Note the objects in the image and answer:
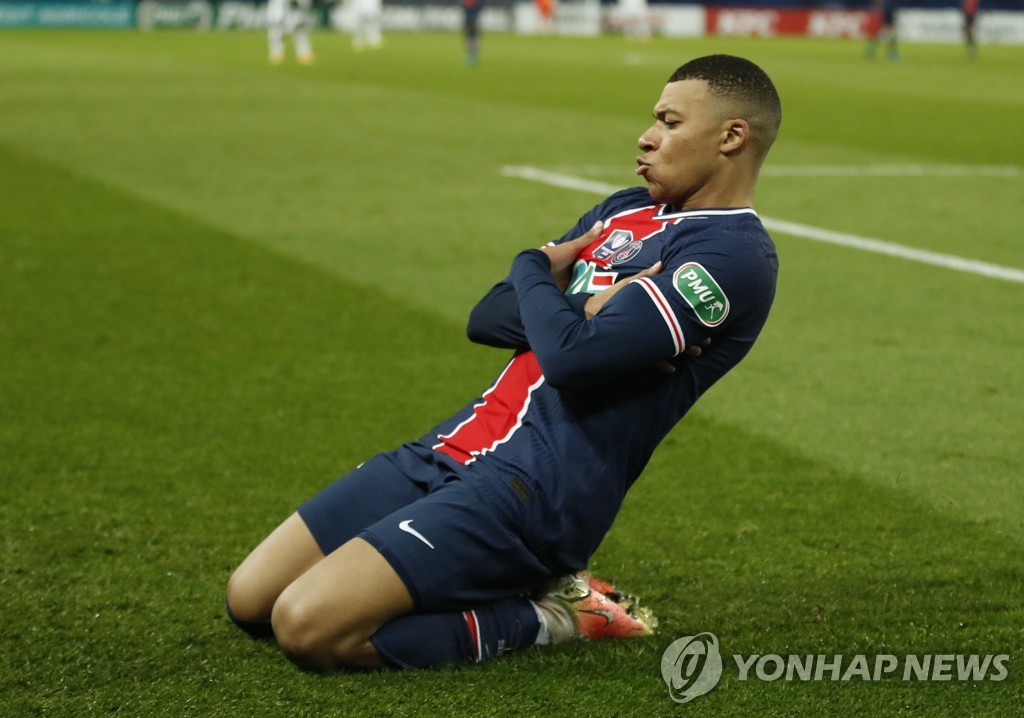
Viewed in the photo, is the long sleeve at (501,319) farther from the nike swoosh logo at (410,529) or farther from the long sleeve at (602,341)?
the nike swoosh logo at (410,529)

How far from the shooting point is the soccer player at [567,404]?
3422 mm

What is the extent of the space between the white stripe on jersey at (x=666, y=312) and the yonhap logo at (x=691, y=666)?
75 cm

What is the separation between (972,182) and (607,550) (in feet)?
29.9

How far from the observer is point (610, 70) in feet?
92.9

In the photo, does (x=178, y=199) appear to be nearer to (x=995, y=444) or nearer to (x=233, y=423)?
(x=233, y=423)

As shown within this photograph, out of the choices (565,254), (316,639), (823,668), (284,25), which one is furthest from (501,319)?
(284,25)

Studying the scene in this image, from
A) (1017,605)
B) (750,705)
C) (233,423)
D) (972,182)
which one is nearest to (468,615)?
(750,705)

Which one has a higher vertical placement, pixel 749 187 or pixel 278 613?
pixel 749 187

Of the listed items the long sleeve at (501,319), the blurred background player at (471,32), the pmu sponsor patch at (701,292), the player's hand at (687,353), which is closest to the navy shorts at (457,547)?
the long sleeve at (501,319)

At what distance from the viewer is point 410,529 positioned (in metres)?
3.53

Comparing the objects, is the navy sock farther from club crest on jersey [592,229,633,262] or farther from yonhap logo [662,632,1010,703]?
club crest on jersey [592,229,633,262]

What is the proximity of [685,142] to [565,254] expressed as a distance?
0.40 metres

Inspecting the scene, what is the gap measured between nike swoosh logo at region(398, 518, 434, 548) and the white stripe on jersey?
0.69m

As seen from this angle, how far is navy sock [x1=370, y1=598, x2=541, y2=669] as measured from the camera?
3.54 metres
